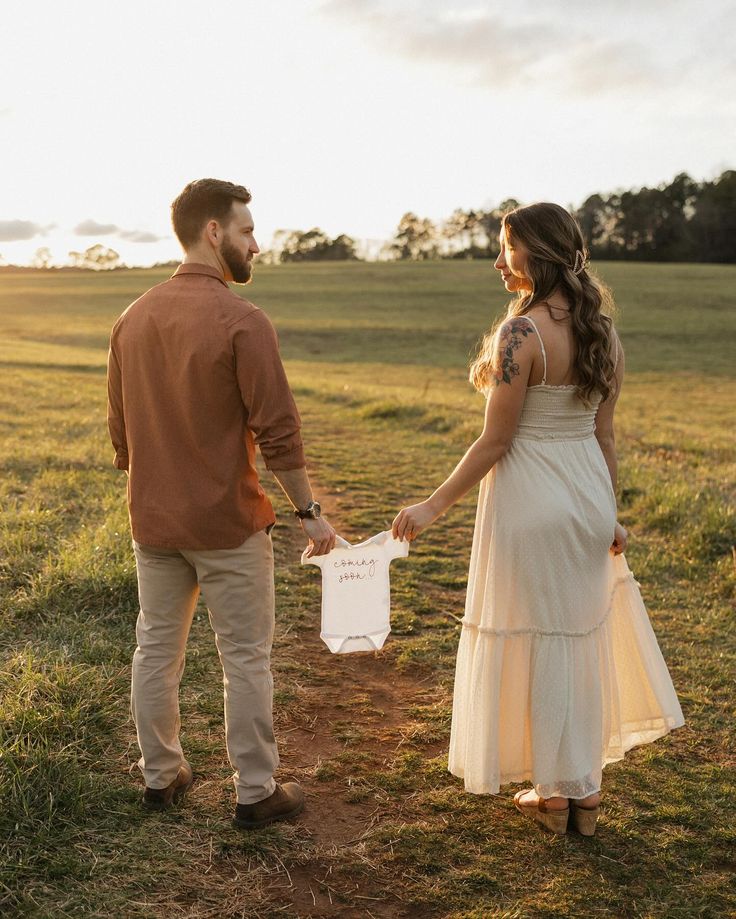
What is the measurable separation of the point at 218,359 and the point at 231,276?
→ 441 mm

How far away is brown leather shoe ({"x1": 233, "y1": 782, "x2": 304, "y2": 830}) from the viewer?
340 centimetres

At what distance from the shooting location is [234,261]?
10.5 ft

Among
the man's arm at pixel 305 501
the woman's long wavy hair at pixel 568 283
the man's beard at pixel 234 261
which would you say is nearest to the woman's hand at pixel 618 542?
the woman's long wavy hair at pixel 568 283

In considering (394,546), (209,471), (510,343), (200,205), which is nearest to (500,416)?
(510,343)

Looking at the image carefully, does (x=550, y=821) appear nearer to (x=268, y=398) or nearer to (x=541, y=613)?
(x=541, y=613)

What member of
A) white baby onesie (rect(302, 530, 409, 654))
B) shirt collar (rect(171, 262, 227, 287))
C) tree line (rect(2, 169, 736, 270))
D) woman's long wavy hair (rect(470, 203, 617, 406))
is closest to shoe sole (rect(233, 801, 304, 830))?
white baby onesie (rect(302, 530, 409, 654))

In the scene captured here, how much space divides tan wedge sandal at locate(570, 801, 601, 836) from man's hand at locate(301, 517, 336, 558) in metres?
1.44

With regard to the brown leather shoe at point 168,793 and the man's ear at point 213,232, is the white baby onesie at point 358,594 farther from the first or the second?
the man's ear at point 213,232

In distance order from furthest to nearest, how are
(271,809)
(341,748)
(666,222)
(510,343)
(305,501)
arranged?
(666,222) → (341,748) → (271,809) → (305,501) → (510,343)

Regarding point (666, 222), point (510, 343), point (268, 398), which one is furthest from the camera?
point (666, 222)

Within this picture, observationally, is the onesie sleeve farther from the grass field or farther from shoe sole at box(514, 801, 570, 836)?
shoe sole at box(514, 801, 570, 836)

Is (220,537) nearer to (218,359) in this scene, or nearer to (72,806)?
(218,359)

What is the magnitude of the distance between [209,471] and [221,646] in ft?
2.33

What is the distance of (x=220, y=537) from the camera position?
10.4 feet
